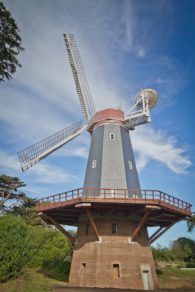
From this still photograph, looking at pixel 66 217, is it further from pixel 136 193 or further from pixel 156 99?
pixel 156 99

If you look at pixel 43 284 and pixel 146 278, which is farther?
pixel 43 284

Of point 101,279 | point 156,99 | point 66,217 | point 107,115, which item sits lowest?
point 101,279

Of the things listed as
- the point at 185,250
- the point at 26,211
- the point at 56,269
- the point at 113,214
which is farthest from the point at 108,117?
the point at 185,250

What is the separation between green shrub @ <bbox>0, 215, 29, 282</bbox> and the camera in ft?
67.8

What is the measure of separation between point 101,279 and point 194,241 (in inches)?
1607

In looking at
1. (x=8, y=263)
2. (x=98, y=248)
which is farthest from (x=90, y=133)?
(x=8, y=263)

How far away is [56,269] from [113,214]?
35.5 ft

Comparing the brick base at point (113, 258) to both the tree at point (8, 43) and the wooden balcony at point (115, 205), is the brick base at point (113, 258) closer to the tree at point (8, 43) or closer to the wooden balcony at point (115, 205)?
the wooden balcony at point (115, 205)

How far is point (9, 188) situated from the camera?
40219 mm

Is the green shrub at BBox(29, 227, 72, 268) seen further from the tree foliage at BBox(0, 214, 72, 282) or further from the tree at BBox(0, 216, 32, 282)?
the tree at BBox(0, 216, 32, 282)

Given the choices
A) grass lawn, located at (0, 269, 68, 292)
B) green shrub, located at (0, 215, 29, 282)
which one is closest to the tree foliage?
green shrub, located at (0, 215, 29, 282)

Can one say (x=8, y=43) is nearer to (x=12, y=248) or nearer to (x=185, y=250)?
(x=12, y=248)

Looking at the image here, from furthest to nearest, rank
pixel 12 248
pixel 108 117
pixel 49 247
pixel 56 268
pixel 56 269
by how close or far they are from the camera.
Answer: pixel 49 247, pixel 56 268, pixel 56 269, pixel 108 117, pixel 12 248

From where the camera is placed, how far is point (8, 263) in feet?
68.1
